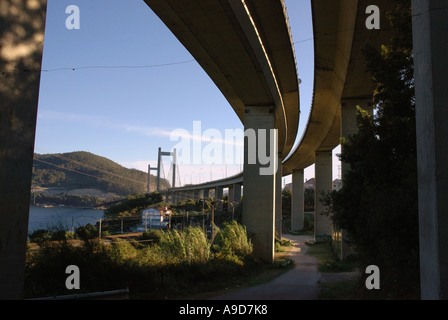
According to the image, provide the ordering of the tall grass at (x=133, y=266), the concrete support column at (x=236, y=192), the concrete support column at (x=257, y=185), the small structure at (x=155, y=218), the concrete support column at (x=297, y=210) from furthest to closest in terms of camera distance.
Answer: the concrete support column at (x=236, y=192)
the concrete support column at (x=297, y=210)
the small structure at (x=155, y=218)
the concrete support column at (x=257, y=185)
the tall grass at (x=133, y=266)

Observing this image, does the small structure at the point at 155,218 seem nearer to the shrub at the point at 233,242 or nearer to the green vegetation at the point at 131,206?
the green vegetation at the point at 131,206

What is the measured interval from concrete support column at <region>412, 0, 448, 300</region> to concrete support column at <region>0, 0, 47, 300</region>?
18.4 ft

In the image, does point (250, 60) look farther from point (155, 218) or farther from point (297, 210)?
point (155, 218)

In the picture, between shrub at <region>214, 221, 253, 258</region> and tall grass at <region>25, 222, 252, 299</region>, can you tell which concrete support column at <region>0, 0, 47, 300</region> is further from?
shrub at <region>214, 221, 253, 258</region>

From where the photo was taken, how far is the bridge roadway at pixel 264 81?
14.3ft

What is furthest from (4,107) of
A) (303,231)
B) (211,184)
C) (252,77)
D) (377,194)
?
(211,184)

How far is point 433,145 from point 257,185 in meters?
12.8

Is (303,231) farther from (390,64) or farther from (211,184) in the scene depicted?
(390,64)

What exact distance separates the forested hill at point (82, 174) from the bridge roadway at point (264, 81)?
103119 millimetres

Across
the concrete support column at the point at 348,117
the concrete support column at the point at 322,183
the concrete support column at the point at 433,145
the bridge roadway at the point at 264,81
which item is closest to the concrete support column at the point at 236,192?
the concrete support column at the point at 322,183

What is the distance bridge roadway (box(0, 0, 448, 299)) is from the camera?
4352 millimetres

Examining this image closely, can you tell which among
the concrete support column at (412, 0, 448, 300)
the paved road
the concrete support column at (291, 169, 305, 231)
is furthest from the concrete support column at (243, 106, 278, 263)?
the concrete support column at (291, 169, 305, 231)

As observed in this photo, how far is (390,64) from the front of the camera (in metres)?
8.34

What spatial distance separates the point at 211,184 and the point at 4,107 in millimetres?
69331
